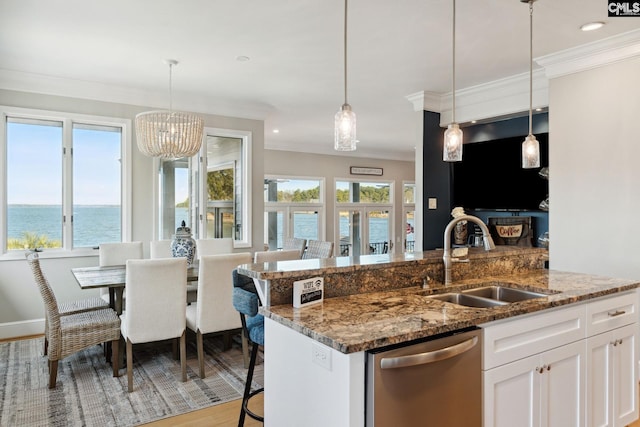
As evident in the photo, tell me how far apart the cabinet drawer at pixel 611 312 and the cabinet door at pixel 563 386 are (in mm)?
158

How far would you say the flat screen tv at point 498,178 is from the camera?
458 cm

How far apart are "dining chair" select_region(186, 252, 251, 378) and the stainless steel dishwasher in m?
2.15

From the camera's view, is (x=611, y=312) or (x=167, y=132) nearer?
(x=611, y=312)

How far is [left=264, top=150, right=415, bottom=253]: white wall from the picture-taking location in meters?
8.63

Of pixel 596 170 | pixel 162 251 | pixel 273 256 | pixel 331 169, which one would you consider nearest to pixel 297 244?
pixel 273 256

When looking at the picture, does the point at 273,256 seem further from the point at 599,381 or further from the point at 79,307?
the point at 599,381

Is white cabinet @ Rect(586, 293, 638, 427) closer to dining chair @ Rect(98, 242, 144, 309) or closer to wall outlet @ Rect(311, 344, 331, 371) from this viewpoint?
wall outlet @ Rect(311, 344, 331, 371)

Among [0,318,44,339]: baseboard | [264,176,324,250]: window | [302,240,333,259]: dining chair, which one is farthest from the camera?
[264,176,324,250]: window

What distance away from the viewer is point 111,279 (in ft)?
11.3

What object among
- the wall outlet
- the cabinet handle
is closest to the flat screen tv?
the cabinet handle

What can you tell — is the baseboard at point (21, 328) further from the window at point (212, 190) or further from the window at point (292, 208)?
the window at point (292, 208)

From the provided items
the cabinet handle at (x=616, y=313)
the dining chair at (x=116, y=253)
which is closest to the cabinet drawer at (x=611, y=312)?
the cabinet handle at (x=616, y=313)

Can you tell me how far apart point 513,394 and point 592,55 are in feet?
9.98

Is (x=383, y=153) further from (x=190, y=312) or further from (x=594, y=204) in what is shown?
(x=190, y=312)
